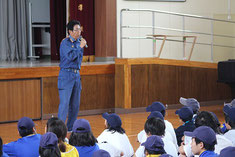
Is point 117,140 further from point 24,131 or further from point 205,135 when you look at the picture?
point 205,135

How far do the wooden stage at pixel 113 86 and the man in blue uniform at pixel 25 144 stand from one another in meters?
4.22

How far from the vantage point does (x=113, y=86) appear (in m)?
9.74

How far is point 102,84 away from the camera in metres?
9.55

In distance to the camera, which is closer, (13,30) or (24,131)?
(24,131)

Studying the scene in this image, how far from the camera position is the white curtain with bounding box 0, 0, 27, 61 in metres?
12.7

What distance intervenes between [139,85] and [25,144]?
5.57 metres

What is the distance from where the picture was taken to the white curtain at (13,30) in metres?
12.7

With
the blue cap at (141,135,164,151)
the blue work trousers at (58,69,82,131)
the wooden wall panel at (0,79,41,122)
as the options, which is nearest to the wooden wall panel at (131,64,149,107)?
the wooden wall panel at (0,79,41,122)

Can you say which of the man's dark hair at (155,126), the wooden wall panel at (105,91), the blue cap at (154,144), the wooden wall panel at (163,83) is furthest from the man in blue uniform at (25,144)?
the wooden wall panel at (163,83)

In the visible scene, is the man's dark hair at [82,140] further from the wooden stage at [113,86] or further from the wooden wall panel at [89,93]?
the wooden wall panel at [89,93]

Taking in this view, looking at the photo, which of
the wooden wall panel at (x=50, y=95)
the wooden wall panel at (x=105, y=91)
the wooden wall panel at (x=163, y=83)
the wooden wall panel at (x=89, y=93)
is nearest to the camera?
the wooden wall panel at (x=50, y=95)

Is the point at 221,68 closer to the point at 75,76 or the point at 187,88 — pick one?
the point at 187,88

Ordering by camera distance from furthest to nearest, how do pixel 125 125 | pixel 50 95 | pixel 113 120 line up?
pixel 50 95 → pixel 125 125 → pixel 113 120

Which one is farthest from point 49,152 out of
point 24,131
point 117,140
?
point 117,140
